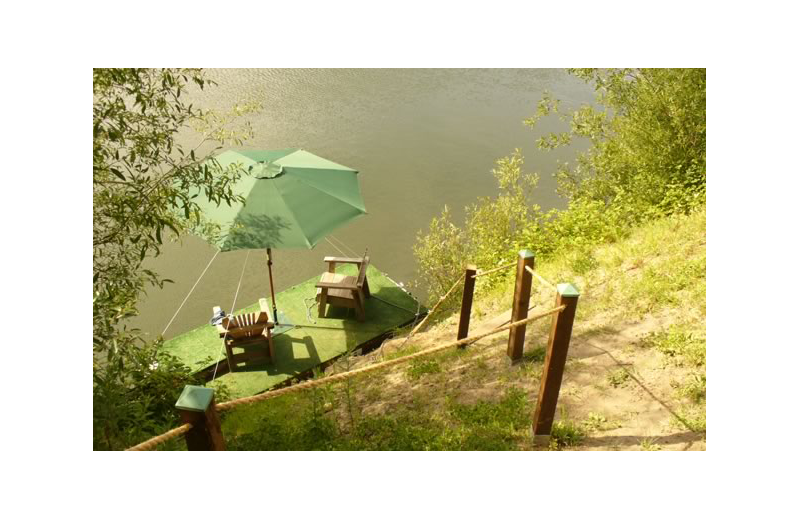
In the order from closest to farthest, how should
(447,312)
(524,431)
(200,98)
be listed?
(524,431)
(447,312)
(200,98)

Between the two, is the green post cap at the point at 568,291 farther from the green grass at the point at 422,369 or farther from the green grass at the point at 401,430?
the green grass at the point at 422,369

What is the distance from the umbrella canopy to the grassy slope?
1795 mm

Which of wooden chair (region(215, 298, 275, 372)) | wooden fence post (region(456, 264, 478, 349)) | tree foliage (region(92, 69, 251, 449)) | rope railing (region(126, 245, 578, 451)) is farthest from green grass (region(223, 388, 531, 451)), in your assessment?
wooden chair (region(215, 298, 275, 372))

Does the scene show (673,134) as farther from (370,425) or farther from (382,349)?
(370,425)

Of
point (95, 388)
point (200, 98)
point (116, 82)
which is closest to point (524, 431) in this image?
point (95, 388)

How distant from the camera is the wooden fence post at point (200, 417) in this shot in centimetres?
273

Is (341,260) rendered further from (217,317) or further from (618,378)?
(618,378)

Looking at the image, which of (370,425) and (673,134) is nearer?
(370,425)

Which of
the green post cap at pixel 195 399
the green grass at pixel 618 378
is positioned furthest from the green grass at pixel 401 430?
the green post cap at pixel 195 399

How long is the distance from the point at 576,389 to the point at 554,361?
1268mm

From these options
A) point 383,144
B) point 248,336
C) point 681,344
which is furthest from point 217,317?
point 383,144

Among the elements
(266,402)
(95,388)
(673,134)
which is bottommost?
(266,402)

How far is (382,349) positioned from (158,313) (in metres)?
4.60

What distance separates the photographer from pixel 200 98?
16.5 meters
